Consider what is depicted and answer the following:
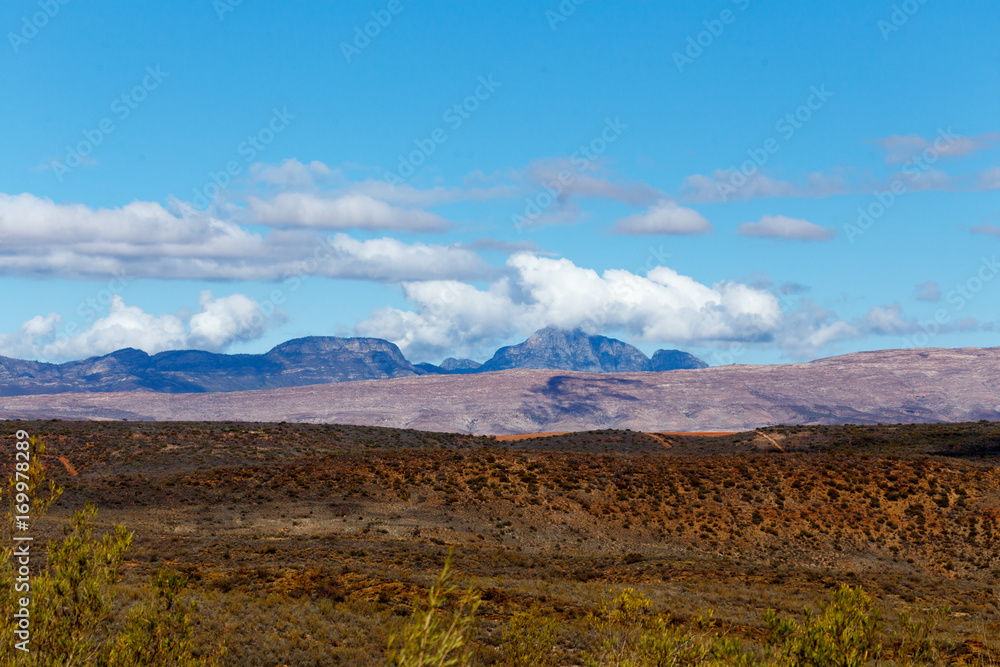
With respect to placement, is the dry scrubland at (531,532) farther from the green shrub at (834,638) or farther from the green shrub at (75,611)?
the green shrub at (75,611)

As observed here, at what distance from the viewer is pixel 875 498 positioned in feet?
172

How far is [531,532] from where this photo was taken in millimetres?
48656

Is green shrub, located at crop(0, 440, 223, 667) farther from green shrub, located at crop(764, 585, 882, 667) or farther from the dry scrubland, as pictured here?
the dry scrubland

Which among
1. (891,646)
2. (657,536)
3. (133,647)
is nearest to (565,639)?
(891,646)

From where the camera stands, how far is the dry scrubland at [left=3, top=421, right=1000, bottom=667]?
22.2 m

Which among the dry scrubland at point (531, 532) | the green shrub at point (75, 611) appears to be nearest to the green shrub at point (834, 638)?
the green shrub at point (75, 611)

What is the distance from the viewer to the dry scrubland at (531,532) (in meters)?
22.2

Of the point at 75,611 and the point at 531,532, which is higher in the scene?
the point at 75,611

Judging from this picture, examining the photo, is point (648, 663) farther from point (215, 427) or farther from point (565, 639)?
point (215, 427)

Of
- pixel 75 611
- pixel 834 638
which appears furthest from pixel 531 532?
pixel 75 611

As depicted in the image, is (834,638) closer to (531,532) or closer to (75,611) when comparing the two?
(75,611)

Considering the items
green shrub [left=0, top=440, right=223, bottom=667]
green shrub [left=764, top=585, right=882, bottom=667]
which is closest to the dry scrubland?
green shrub [left=764, top=585, right=882, bottom=667]

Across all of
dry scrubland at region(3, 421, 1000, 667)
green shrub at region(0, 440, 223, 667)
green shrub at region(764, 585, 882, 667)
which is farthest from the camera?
dry scrubland at region(3, 421, 1000, 667)

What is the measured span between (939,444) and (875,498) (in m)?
29.3
